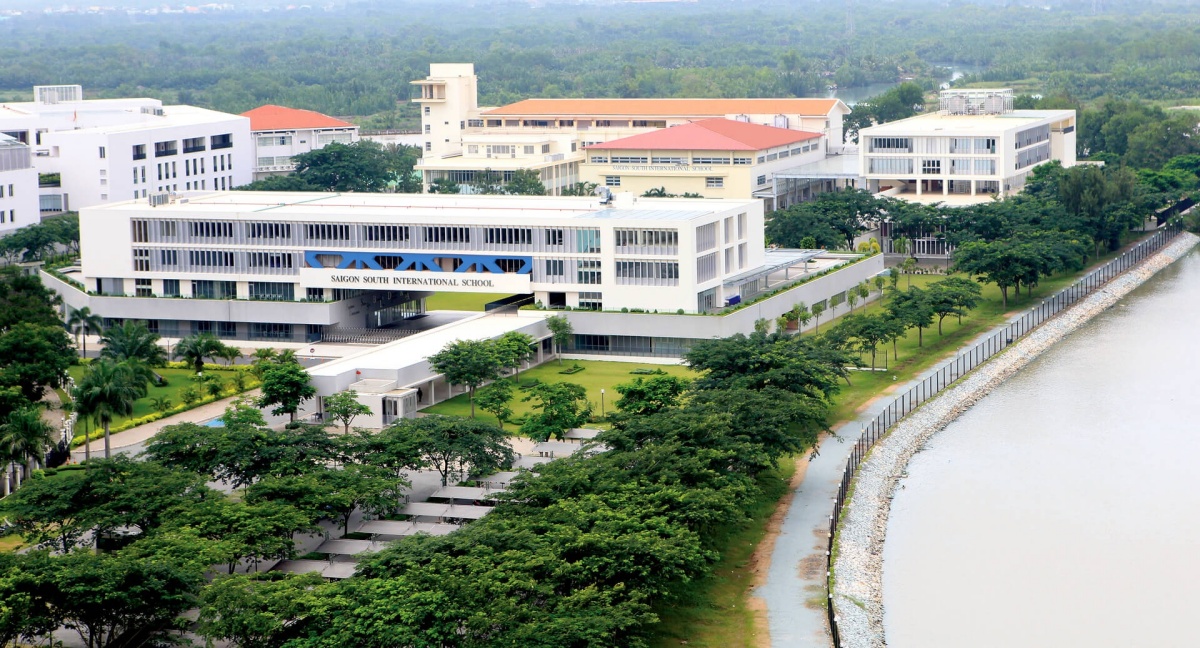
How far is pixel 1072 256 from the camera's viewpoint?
66.1 metres

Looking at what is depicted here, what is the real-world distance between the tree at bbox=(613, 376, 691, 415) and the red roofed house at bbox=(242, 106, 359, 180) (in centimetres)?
5598

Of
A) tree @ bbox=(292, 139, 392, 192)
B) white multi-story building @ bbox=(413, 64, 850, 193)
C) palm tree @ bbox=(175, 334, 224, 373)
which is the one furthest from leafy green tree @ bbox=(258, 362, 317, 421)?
white multi-story building @ bbox=(413, 64, 850, 193)

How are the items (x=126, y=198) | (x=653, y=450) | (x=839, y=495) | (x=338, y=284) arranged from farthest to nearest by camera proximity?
(x=126, y=198) → (x=338, y=284) → (x=839, y=495) → (x=653, y=450)

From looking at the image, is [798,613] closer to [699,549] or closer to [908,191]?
[699,549]

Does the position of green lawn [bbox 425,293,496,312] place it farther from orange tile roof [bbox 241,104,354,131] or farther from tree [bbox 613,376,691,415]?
orange tile roof [bbox 241,104,354,131]

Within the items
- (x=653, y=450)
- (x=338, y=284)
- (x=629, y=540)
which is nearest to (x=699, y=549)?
(x=629, y=540)

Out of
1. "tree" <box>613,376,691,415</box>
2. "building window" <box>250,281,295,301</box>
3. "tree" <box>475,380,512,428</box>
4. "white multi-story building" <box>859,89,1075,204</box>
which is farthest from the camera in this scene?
"white multi-story building" <box>859,89,1075,204</box>

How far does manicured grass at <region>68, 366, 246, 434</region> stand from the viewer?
48844 millimetres

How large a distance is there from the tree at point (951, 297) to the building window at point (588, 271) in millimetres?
11111

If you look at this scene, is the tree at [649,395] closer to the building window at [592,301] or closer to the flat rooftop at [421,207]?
the flat rooftop at [421,207]

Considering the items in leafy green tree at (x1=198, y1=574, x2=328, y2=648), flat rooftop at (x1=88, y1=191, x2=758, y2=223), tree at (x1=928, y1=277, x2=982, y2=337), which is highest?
flat rooftop at (x1=88, y1=191, x2=758, y2=223)

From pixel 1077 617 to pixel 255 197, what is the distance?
41.2 meters

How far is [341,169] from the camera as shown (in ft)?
292

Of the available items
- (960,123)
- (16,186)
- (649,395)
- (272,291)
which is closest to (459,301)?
(272,291)
